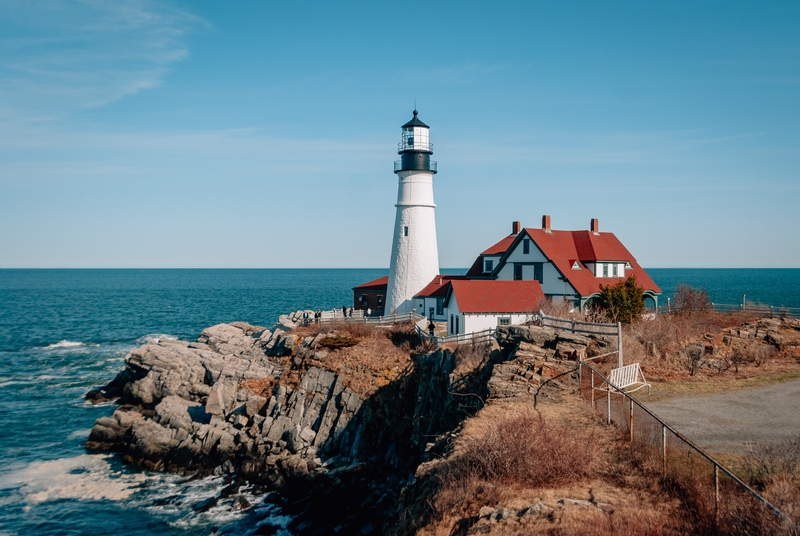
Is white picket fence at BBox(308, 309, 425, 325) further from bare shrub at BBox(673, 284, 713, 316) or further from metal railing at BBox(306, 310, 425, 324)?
bare shrub at BBox(673, 284, 713, 316)

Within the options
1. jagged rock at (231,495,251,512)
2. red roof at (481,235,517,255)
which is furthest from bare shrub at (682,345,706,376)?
red roof at (481,235,517,255)

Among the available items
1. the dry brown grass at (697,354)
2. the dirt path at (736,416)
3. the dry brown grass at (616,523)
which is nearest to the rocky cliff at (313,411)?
the dry brown grass at (697,354)

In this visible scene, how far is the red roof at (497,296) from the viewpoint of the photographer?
34.9 metres

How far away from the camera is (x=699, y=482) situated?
400 inches

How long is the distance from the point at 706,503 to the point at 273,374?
27.9m

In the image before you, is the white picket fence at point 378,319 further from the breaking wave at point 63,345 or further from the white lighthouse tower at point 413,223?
the breaking wave at point 63,345

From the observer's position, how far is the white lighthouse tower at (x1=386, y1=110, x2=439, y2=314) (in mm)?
43719

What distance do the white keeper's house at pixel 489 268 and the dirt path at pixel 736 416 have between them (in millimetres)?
17185

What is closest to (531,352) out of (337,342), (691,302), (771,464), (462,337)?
(462,337)

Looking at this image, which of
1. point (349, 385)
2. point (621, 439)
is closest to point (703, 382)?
point (621, 439)

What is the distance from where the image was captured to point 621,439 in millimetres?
13391

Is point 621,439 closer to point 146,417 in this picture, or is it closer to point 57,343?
point 146,417

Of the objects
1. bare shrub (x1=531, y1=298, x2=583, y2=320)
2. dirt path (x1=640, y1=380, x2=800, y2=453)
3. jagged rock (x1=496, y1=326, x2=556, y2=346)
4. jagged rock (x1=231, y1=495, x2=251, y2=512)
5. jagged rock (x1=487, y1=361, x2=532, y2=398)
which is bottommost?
jagged rock (x1=231, y1=495, x2=251, y2=512)

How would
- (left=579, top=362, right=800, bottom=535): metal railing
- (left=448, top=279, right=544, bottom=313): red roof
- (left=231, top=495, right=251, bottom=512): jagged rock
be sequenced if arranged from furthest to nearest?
(left=448, top=279, right=544, bottom=313): red roof < (left=231, top=495, right=251, bottom=512): jagged rock < (left=579, top=362, right=800, bottom=535): metal railing
